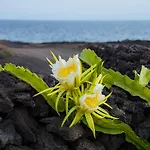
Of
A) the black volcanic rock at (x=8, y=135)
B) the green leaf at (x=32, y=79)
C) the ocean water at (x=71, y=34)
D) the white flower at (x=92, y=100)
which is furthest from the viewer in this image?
the ocean water at (x=71, y=34)

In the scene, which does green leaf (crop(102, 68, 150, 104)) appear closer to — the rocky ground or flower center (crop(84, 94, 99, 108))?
the rocky ground

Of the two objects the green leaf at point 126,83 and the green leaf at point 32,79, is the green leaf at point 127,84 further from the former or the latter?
the green leaf at point 32,79

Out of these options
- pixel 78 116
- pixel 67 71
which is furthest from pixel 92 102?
pixel 67 71

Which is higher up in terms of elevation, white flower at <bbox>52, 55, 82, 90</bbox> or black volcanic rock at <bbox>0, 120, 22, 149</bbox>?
white flower at <bbox>52, 55, 82, 90</bbox>

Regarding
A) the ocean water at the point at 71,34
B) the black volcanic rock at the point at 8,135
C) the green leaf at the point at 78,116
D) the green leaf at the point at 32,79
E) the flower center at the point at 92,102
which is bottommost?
the black volcanic rock at the point at 8,135

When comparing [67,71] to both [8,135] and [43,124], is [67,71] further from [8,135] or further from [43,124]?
[8,135]

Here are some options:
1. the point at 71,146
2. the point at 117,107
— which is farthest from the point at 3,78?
the point at 117,107

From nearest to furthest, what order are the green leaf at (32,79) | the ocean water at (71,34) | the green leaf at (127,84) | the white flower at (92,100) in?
Result: the white flower at (92,100)
the green leaf at (32,79)
the green leaf at (127,84)
the ocean water at (71,34)

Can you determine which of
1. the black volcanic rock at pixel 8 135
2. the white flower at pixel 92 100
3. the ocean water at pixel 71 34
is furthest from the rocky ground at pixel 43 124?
the ocean water at pixel 71 34

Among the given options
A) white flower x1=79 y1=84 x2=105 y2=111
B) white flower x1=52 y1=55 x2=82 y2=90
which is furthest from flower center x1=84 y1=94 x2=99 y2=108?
white flower x1=52 y1=55 x2=82 y2=90

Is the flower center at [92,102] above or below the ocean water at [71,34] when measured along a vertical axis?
below

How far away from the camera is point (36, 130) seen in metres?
2.39

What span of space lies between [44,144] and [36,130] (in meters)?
0.10

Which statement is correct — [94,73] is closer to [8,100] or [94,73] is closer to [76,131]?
[76,131]
